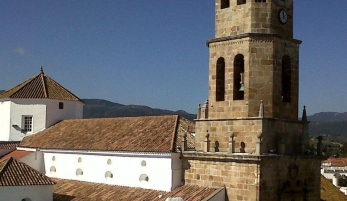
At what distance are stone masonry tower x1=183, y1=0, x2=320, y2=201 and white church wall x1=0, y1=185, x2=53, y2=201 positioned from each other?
7419 mm

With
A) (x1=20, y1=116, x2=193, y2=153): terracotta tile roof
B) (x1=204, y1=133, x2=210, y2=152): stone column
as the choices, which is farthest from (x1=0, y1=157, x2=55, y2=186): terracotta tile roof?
(x1=204, y1=133, x2=210, y2=152): stone column

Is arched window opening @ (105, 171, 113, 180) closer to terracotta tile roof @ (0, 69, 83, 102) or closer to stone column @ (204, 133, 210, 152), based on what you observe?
stone column @ (204, 133, 210, 152)

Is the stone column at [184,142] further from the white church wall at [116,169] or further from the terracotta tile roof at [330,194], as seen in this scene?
the terracotta tile roof at [330,194]

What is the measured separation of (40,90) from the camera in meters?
33.5

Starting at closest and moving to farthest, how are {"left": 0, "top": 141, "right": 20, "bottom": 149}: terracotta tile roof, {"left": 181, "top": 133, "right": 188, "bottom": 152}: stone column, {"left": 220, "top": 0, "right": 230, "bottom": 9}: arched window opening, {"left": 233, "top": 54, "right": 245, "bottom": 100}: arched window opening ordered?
{"left": 233, "top": 54, "right": 245, "bottom": 100}: arched window opening, {"left": 220, "top": 0, "right": 230, "bottom": 9}: arched window opening, {"left": 181, "top": 133, "right": 188, "bottom": 152}: stone column, {"left": 0, "top": 141, "right": 20, "bottom": 149}: terracotta tile roof

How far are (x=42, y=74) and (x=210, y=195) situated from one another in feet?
64.3

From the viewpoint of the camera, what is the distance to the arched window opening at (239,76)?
2069cm

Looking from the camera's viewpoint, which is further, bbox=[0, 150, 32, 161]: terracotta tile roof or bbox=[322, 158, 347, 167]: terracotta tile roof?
bbox=[322, 158, 347, 167]: terracotta tile roof

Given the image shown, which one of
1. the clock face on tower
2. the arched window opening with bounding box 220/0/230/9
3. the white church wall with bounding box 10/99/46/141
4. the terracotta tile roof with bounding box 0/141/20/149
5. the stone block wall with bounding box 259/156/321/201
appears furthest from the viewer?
the white church wall with bounding box 10/99/46/141


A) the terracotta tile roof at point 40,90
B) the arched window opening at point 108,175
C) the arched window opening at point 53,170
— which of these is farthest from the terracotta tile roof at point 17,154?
the arched window opening at point 108,175

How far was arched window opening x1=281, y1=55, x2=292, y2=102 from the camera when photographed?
2133cm

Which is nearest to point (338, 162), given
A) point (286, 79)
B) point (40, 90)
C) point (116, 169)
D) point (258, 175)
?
point (40, 90)

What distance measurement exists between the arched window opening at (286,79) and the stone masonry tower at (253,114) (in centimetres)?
4

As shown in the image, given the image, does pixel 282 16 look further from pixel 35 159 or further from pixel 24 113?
pixel 24 113
